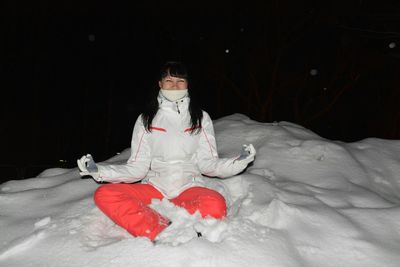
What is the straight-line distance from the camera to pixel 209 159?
2486 millimetres

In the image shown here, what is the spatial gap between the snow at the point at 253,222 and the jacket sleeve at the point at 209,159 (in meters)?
0.25

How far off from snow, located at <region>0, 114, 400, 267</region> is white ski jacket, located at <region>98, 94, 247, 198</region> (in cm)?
23

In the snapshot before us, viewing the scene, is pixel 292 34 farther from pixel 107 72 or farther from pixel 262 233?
pixel 262 233

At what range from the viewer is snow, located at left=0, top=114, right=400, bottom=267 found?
69.9 inches

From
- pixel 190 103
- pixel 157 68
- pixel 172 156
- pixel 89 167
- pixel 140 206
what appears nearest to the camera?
pixel 140 206

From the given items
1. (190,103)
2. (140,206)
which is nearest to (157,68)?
(190,103)

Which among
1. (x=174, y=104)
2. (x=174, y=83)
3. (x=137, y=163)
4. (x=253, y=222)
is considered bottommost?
(x=253, y=222)

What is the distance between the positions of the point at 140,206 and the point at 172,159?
0.52 metres

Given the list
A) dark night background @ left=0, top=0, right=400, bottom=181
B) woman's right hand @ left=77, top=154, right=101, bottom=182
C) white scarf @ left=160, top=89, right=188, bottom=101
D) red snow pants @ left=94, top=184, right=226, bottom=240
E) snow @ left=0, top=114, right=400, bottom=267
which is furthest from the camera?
dark night background @ left=0, top=0, right=400, bottom=181

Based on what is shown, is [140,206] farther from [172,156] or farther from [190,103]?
[190,103]

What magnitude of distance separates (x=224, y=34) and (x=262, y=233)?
1225cm

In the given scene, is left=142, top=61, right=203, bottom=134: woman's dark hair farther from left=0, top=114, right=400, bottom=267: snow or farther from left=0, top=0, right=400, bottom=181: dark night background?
left=0, top=0, right=400, bottom=181: dark night background

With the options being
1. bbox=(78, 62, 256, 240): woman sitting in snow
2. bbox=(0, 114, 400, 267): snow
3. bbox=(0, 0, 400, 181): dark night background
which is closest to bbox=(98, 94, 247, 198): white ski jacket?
bbox=(78, 62, 256, 240): woman sitting in snow

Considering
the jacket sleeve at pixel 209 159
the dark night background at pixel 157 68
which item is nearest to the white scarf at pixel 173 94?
the jacket sleeve at pixel 209 159
